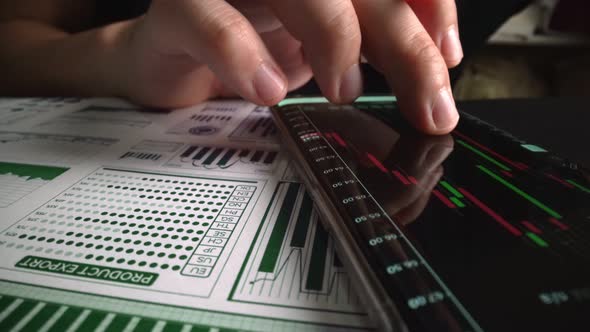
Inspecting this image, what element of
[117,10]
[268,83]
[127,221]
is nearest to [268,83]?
[268,83]

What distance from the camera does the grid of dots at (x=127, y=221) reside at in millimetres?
246

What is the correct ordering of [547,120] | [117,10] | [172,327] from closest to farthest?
1. [172,327]
2. [547,120]
3. [117,10]

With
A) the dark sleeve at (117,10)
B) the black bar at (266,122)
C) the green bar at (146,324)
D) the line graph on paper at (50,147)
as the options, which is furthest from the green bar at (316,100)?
the dark sleeve at (117,10)

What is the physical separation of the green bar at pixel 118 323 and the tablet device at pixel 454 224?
0.43 ft

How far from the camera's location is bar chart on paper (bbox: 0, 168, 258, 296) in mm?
234

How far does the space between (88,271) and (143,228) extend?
0.17 feet

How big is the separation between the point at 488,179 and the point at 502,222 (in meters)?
0.07

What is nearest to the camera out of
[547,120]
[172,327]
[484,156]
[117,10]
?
[172,327]

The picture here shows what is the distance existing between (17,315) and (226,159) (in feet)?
0.79

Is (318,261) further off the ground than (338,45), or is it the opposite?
(338,45)

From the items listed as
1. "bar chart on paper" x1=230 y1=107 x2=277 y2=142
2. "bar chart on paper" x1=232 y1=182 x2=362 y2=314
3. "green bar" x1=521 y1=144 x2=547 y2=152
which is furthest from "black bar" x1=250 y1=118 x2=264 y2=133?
"green bar" x1=521 y1=144 x2=547 y2=152

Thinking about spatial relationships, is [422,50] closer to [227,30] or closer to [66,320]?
[227,30]

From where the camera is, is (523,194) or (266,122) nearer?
(523,194)

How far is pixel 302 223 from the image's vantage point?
28cm
